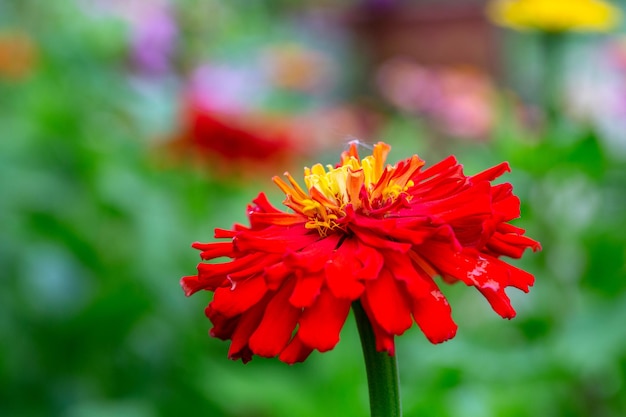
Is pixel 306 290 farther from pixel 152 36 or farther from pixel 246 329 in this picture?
pixel 152 36

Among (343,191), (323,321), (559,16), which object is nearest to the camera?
(323,321)

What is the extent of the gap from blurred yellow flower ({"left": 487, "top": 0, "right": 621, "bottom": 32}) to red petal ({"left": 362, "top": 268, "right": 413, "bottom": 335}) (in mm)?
928

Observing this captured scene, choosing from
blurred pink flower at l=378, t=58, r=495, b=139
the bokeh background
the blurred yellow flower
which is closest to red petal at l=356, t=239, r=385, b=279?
the bokeh background

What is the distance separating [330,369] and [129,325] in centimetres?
41

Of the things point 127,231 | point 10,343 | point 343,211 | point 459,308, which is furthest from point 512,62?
point 343,211

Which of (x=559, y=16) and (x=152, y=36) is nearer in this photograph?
(x=559, y=16)

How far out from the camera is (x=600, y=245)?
118 centimetres

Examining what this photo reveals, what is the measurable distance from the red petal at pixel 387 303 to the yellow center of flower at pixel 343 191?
0.08 m

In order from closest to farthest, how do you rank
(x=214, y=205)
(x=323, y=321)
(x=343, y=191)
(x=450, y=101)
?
(x=323, y=321) → (x=343, y=191) → (x=214, y=205) → (x=450, y=101)

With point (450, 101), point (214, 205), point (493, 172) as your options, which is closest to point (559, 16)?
point (450, 101)

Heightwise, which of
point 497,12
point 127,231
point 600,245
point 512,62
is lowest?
point 600,245

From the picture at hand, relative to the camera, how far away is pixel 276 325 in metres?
0.47

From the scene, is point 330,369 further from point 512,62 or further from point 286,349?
point 512,62

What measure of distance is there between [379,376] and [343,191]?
0.42 feet
